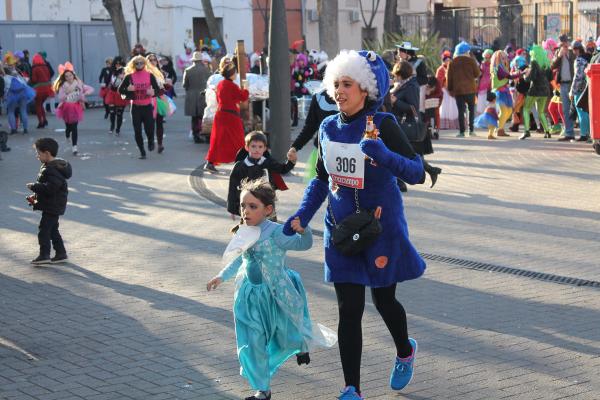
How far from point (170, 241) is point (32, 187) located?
5.35 feet

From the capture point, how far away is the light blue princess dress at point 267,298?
5750mm

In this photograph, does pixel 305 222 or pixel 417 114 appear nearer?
pixel 305 222

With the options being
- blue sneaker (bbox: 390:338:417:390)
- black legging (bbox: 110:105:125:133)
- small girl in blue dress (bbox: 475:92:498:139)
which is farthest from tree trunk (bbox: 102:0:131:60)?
blue sneaker (bbox: 390:338:417:390)

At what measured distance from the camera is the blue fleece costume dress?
222 inches

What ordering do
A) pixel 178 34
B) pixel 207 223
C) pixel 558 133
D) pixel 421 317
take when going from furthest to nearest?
pixel 178 34, pixel 558 133, pixel 207 223, pixel 421 317

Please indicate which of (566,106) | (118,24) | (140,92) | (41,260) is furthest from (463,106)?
(118,24)

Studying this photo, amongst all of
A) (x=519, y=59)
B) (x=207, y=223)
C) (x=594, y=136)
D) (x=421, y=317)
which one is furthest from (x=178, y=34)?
(x=421, y=317)

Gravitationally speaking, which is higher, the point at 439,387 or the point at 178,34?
the point at 178,34

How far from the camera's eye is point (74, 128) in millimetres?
19297

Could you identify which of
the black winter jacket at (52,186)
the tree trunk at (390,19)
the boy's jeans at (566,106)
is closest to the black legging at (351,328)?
the black winter jacket at (52,186)

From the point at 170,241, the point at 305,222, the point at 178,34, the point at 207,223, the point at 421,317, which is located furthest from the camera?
the point at 178,34

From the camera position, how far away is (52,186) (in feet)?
32.3

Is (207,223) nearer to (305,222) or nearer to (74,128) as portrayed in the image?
(305,222)

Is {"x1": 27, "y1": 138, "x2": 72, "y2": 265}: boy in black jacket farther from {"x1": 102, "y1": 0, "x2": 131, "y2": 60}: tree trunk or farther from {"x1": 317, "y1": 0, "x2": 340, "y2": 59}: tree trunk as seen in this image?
{"x1": 102, "y1": 0, "x2": 131, "y2": 60}: tree trunk
